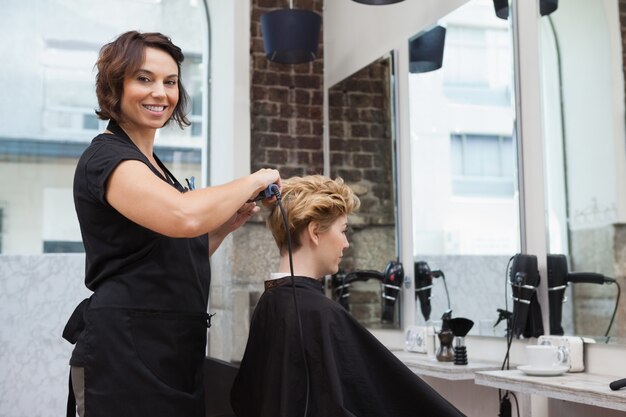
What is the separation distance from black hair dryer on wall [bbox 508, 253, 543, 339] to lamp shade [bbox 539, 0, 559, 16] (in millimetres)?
900

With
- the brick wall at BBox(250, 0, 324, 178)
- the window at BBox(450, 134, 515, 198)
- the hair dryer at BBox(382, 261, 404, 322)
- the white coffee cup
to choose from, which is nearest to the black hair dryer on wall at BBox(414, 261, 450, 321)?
the hair dryer at BBox(382, 261, 404, 322)

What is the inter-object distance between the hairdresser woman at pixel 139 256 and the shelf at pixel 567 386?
3.62 ft

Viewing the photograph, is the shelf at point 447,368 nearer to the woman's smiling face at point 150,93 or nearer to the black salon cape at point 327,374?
the black salon cape at point 327,374

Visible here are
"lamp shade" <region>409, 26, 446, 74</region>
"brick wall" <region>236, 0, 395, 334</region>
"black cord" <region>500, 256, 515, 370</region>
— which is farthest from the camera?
"brick wall" <region>236, 0, 395, 334</region>

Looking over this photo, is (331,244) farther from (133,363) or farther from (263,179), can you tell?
(133,363)

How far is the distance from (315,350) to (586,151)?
50.3 inches

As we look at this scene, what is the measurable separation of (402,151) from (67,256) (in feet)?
6.42

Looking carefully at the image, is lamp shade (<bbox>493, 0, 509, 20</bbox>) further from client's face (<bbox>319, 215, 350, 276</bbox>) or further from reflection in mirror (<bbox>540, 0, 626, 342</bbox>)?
client's face (<bbox>319, 215, 350, 276</bbox>)

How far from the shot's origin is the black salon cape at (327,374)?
1978 mm

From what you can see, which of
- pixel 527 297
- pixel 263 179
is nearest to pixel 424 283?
pixel 527 297

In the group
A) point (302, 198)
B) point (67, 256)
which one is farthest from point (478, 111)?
point (67, 256)

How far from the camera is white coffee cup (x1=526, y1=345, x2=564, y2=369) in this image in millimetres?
2633

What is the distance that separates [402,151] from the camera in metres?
3.98

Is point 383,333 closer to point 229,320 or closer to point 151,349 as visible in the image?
point 229,320
